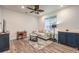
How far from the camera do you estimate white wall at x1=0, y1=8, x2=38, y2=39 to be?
2039 mm

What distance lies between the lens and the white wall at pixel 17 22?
2039mm

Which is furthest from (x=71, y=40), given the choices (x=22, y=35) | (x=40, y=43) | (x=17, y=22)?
(x=17, y=22)

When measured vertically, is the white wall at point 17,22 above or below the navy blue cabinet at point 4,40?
above

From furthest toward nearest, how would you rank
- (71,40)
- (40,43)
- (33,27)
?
(71,40) → (40,43) → (33,27)

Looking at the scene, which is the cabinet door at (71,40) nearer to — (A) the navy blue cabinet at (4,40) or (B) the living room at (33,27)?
(B) the living room at (33,27)

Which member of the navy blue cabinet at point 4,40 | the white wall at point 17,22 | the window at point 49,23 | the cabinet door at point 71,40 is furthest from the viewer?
the cabinet door at point 71,40

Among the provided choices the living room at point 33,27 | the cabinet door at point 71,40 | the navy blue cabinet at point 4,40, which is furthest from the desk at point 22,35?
the cabinet door at point 71,40

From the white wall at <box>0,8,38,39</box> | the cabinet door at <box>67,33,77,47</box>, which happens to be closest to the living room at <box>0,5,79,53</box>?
the white wall at <box>0,8,38,39</box>

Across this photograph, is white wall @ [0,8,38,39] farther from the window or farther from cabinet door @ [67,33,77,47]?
cabinet door @ [67,33,77,47]

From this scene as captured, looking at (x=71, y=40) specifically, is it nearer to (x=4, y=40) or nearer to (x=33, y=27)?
(x=33, y=27)

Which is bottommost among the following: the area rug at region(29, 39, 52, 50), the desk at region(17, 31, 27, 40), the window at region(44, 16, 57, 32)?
the area rug at region(29, 39, 52, 50)

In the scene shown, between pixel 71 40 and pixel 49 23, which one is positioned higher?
pixel 49 23

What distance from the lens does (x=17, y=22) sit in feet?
7.28
